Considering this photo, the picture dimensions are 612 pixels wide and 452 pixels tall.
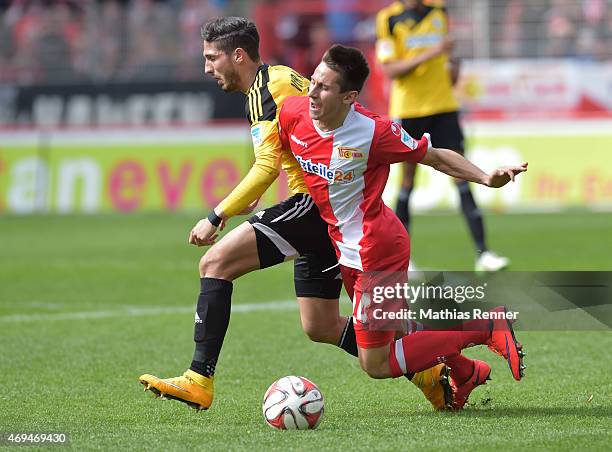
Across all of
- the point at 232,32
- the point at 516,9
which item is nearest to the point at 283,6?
the point at 516,9

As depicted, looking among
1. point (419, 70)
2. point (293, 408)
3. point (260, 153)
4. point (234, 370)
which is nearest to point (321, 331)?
point (293, 408)

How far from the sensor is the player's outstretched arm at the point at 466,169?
19.0 feet

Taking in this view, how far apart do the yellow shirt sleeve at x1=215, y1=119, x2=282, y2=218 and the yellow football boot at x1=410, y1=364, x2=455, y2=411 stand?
1.25 meters

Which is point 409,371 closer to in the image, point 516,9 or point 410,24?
point 410,24

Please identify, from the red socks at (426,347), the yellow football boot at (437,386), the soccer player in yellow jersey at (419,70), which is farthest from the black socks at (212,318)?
the soccer player in yellow jersey at (419,70)

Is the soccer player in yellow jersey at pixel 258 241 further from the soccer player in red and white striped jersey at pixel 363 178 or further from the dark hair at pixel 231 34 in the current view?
the soccer player in red and white striped jersey at pixel 363 178

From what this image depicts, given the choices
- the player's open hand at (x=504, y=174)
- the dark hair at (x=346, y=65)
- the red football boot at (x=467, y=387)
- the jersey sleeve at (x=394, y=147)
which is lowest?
the red football boot at (x=467, y=387)

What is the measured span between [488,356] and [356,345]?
173 cm

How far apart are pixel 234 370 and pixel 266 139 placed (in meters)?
2.04

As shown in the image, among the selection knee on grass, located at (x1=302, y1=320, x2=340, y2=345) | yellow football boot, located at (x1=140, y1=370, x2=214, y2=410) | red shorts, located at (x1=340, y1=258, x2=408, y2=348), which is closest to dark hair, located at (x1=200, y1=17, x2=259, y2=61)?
red shorts, located at (x1=340, y1=258, x2=408, y2=348)

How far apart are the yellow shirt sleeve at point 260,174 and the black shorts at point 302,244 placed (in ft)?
0.84

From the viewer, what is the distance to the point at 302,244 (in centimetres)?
629

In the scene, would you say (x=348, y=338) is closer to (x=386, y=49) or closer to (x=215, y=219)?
(x=215, y=219)

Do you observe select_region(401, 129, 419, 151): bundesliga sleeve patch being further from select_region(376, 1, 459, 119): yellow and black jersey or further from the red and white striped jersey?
select_region(376, 1, 459, 119): yellow and black jersey
